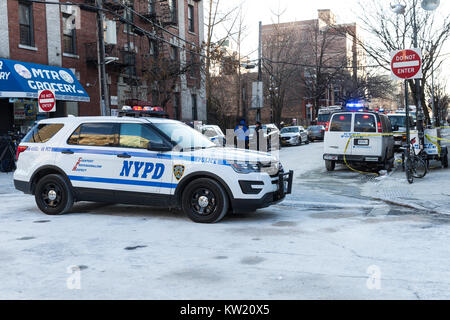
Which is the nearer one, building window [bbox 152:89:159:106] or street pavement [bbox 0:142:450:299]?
street pavement [bbox 0:142:450:299]

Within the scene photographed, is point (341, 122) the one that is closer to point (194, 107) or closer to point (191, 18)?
point (194, 107)

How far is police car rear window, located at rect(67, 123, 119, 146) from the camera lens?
8.52m

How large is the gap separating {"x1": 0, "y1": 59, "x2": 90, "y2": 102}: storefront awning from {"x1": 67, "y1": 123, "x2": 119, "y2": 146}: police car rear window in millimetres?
10387

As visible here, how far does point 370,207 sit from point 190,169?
3.85 meters

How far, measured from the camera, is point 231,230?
24.3ft

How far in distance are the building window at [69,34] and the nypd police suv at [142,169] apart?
15.1 m

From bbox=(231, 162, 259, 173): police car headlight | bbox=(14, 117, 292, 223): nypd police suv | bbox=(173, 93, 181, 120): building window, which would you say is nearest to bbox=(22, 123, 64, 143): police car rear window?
bbox=(14, 117, 292, 223): nypd police suv

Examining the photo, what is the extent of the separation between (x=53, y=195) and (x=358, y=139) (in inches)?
398

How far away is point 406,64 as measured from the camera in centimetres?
1182

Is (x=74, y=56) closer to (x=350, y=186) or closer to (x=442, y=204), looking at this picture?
(x=350, y=186)

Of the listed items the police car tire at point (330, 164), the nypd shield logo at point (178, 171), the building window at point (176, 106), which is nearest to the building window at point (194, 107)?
the building window at point (176, 106)

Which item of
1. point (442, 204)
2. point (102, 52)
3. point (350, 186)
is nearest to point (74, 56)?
point (102, 52)

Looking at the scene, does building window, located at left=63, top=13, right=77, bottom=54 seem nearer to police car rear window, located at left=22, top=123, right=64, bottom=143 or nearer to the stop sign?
the stop sign

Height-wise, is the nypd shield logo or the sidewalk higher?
the nypd shield logo
